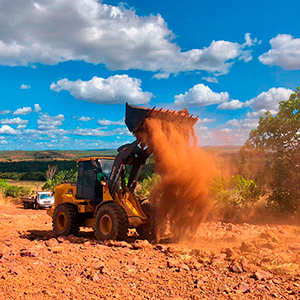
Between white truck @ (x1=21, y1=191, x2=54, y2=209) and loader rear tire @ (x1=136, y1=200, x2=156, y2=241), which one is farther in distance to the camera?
white truck @ (x1=21, y1=191, x2=54, y2=209)

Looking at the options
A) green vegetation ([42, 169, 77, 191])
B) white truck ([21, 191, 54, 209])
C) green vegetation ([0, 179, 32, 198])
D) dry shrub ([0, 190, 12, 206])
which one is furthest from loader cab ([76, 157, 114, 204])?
green vegetation ([0, 179, 32, 198])

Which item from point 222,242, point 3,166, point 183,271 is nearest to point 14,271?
point 183,271

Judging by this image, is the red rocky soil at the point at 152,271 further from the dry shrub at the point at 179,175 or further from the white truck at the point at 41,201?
the white truck at the point at 41,201

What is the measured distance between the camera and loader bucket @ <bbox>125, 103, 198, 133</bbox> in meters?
8.73

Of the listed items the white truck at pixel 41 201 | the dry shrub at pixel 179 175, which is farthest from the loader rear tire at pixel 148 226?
the white truck at pixel 41 201

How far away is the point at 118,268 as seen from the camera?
21.4 ft

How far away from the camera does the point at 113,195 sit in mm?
9633

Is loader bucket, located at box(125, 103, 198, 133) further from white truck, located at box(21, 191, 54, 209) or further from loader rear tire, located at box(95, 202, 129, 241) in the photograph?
white truck, located at box(21, 191, 54, 209)

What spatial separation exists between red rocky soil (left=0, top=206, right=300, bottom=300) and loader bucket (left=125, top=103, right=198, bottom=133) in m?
3.28

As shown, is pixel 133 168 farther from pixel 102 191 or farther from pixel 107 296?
→ pixel 107 296

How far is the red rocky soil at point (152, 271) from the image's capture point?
5262 millimetres

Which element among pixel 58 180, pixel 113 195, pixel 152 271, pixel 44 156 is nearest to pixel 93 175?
pixel 113 195

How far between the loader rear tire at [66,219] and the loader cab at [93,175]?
0.58 metres

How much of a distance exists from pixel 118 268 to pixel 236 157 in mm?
11094
